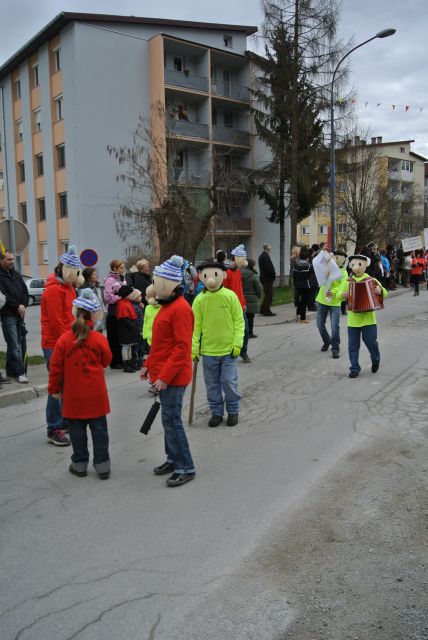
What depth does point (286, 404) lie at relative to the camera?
692 cm

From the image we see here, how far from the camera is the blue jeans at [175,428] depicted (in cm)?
457

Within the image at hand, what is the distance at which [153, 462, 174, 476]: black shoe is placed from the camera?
4824 mm

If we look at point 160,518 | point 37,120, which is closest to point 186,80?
point 37,120

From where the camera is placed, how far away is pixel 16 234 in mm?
10086

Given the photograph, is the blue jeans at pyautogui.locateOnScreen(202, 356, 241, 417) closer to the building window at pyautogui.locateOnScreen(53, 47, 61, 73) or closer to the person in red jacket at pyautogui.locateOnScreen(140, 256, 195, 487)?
the person in red jacket at pyautogui.locateOnScreen(140, 256, 195, 487)

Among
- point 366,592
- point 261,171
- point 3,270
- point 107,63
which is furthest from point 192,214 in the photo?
point 366,592

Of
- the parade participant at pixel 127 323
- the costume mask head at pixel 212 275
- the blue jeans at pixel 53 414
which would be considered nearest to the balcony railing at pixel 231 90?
the parade participant at pixel 127 323

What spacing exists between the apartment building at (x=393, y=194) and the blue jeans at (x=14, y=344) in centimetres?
1377

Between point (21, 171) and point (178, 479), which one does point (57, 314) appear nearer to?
point (178, 479)

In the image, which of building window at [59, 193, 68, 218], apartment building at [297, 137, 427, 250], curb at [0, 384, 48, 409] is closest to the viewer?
curb at [0, 384, 48, 409]

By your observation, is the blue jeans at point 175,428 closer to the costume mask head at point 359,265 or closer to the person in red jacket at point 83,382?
the person in red jacket at point 83,382

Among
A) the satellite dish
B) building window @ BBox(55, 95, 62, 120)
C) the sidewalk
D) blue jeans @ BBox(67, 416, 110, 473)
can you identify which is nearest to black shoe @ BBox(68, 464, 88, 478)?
blue jeans @ BBox(67, 416, 110, 473)

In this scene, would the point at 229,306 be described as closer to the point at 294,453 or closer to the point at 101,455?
the point at 294,453

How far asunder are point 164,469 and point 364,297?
4.48m
